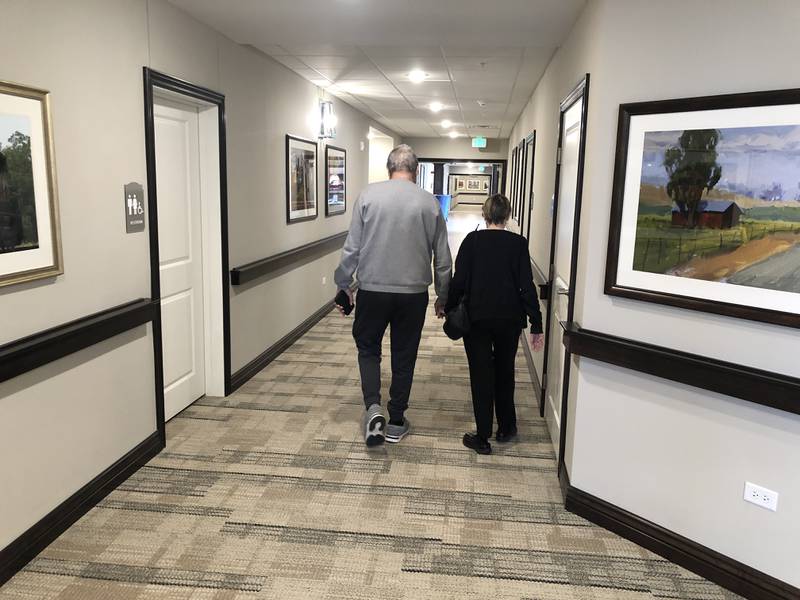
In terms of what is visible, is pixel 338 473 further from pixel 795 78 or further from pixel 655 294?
pixel 795 78

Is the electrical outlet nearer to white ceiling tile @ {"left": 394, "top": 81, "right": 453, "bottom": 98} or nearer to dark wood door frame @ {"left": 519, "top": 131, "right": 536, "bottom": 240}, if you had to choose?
dark wood door frame @ {"left": 519, "top": 131, "right": 536, "bottom": 240}

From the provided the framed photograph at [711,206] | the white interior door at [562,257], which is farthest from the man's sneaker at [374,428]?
the framed photograph at [711,206]

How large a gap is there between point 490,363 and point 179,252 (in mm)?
2050

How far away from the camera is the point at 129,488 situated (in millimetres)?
3014

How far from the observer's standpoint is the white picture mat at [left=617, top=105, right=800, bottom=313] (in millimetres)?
2100

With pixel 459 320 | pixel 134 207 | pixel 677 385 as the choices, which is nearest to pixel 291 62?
pixel 134 207

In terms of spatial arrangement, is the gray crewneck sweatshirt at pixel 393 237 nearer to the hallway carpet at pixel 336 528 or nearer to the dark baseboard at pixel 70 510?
the hallway carpet at pixel 336 528

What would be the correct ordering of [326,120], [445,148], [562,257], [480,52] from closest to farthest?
[562,257] → [480,52] → [326,120] → [445,148]

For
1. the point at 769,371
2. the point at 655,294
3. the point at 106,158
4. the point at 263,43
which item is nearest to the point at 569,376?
the point at 655,294

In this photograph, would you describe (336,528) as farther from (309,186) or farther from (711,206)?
(309,186)

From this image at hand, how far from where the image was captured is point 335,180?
7297mm

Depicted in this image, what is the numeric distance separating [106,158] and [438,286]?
5.94ft

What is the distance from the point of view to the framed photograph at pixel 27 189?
7.29 ft

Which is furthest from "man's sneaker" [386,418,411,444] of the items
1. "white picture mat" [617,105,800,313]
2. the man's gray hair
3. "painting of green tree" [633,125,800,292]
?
"painting of green tree" [633,125,800,292]
